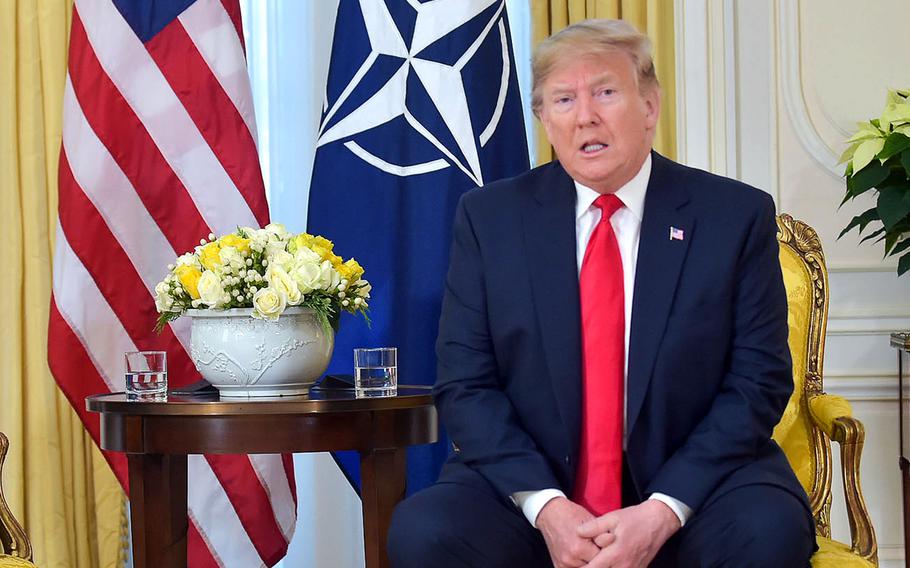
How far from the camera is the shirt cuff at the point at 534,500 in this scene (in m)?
1.96

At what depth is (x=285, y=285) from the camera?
247cm

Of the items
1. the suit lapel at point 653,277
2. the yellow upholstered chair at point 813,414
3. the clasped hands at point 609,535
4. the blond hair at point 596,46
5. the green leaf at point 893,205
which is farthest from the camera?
the green leaf at point 893,205

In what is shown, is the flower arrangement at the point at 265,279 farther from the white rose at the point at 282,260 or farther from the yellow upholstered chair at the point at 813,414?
the yellow upholstered chair at the point at 813,414

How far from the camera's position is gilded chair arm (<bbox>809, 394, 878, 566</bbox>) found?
2248 millimetres

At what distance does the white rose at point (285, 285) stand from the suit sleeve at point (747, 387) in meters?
0.94

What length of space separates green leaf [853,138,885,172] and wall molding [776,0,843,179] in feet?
1.95

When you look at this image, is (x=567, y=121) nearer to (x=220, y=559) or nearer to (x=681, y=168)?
(x=681, y=168)

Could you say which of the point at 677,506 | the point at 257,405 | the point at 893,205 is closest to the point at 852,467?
the point at 677,506

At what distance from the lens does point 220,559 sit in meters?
3.08

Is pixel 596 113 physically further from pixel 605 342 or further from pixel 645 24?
pixel 645 24

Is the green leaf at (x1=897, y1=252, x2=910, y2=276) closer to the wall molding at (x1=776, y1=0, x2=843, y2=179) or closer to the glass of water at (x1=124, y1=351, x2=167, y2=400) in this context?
the wall molding at (x1=776, y1=0, x2=843, y2=179)

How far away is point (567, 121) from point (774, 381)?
0.67 m

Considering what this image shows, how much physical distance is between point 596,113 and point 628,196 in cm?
20

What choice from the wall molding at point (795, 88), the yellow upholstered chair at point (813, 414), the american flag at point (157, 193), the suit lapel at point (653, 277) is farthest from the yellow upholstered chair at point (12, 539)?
the wall molding at point (795, 88)
